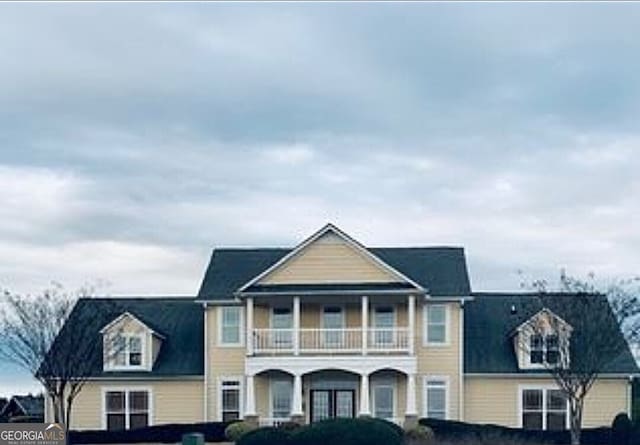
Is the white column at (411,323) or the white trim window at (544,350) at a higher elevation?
the white column at (411,323)

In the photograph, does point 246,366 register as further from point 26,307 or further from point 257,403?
point 26,307

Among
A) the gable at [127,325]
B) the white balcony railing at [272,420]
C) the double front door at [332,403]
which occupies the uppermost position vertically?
the gable at [127,325]

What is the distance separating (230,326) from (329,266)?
4765 mm

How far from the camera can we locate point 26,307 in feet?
181

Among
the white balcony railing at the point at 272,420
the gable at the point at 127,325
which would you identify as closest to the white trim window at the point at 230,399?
the white balcony railing at the point at 272,420

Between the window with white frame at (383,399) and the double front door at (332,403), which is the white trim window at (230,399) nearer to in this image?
the double front door at (332,403)

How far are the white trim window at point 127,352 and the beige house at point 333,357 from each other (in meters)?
0.05

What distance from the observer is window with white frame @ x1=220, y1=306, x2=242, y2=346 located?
55906 millimetres

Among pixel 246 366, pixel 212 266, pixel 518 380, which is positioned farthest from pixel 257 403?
pixel 518 380

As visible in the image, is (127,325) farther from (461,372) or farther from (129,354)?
(461,372)

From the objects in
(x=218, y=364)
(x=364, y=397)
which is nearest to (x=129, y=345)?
(x=218, y=364)

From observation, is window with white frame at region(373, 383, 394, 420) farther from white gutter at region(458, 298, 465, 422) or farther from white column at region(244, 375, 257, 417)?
white column at region(244, 375, 257, 417)

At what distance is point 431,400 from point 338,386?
3587mm

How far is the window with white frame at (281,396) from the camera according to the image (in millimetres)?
55531
